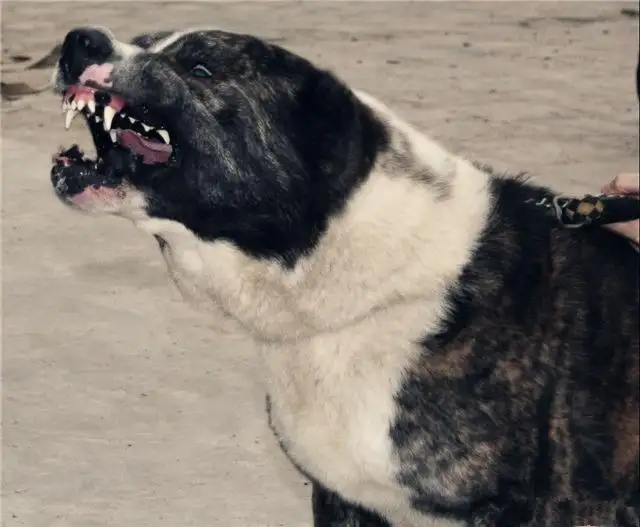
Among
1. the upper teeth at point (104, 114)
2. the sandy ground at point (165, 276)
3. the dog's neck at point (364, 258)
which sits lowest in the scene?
the sandy ground at point (165, 276)

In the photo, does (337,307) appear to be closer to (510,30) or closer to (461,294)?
(461,294)

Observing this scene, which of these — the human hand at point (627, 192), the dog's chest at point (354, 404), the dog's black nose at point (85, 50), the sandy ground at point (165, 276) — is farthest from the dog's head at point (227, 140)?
the sandy ground at point (165, 276)

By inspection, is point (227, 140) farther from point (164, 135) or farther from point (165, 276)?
point (165, 276)

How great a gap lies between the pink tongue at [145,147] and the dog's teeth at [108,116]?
2 cm

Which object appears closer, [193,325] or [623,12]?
[193,325]

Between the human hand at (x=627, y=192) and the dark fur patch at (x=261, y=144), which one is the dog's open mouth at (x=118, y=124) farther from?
the human hand at (x=627, y=192)

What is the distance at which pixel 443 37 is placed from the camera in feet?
23.4

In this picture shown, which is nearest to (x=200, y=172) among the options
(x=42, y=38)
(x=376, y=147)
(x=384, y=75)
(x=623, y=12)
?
(x=376, y=147)

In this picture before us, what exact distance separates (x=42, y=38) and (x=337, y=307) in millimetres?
5321

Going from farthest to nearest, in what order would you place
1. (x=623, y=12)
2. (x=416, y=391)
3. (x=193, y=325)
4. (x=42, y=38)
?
1. (x=623, y=12)
2. (x=42, y=38)
3. (x=193, y=325)
4. (x=416, y=391)

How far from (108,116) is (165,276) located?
201 cm

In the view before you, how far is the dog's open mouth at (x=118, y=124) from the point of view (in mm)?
2102

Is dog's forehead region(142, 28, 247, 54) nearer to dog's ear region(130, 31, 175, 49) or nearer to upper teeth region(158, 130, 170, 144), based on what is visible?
dog's ear region(130, 31, 175, 49)

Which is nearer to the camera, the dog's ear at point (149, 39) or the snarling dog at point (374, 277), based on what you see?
the snarling dog at point (374, 277)
